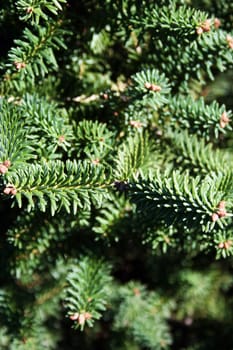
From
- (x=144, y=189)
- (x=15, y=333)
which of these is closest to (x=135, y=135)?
(x=144, y=189)

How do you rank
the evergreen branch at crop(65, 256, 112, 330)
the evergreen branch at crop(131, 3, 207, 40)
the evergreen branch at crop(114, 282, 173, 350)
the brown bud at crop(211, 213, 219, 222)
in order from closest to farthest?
the brown bud at crop(211, 213, 219, 222) → the evergreen branch at crop(131, 3, 207, 40) → the evergreen branch at crop(65, 256, 112, 330) → the evergreen branch at crop(114, 282, 173, 350)

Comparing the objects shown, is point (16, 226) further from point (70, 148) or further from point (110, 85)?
point (110, 85)

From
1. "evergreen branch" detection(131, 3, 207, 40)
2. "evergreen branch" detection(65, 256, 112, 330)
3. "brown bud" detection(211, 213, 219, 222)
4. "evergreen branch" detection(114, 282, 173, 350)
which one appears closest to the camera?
"brown bud" detection(211, 213, 219, 222)

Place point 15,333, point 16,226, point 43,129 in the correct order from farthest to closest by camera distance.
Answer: point 15,333
point 16,226
point 43,129

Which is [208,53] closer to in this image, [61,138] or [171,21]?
[171,21]

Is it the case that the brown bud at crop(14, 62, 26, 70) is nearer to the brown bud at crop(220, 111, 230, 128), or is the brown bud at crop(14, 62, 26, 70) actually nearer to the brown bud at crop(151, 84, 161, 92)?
the brown bud at crop(151, 84, 161, 92)

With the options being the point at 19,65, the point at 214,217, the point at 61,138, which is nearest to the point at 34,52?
the point at 19,65

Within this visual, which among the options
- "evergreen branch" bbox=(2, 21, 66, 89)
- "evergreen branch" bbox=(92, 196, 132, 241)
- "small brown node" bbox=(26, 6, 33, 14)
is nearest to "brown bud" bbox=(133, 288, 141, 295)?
"evergreen branch" bbox=(92, 196, 132, 241)
